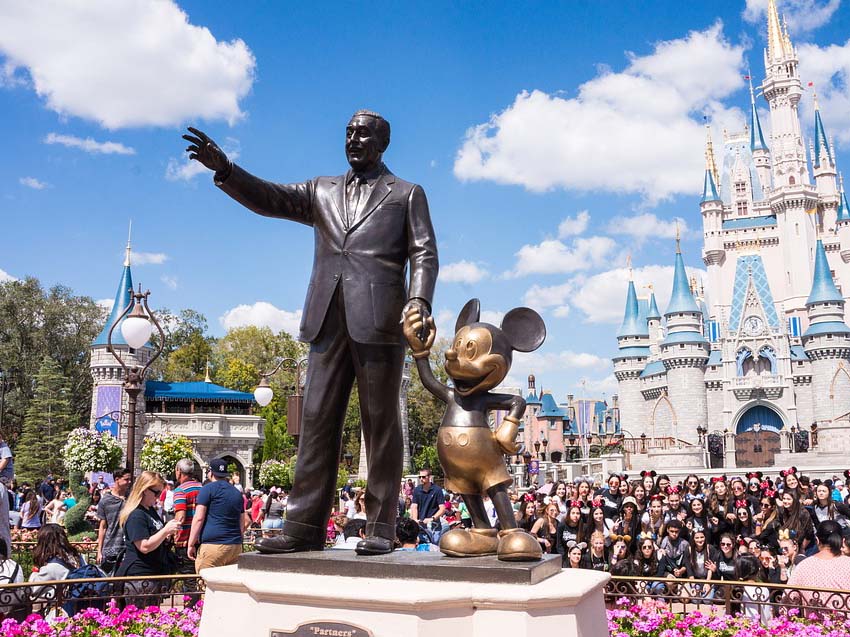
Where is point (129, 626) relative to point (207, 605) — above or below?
below

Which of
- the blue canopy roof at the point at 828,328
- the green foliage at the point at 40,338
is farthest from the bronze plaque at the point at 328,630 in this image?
the blue canopy roof at the point at 828,328

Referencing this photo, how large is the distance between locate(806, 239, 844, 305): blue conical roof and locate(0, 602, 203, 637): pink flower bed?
Answer: 5334cm

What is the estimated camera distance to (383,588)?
11.0ft

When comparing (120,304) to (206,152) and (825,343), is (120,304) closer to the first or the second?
(206,152)

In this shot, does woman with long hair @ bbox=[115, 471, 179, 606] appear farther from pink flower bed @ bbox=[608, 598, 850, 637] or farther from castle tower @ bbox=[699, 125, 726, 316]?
castle tower @ bbox=[699, 125, 726, 316]

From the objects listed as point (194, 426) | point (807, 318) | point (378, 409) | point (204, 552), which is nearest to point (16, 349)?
point (194, 426)

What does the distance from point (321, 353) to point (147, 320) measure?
6.10m

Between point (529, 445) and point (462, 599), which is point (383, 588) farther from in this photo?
point (529, 445)

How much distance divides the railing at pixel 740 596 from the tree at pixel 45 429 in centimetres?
3748

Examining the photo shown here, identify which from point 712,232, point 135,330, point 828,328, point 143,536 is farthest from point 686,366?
point 143,536

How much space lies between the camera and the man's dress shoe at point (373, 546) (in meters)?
3.87

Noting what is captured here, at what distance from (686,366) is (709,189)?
18611mm

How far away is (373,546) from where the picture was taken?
12.8ft

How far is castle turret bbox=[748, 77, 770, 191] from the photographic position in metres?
62.8
